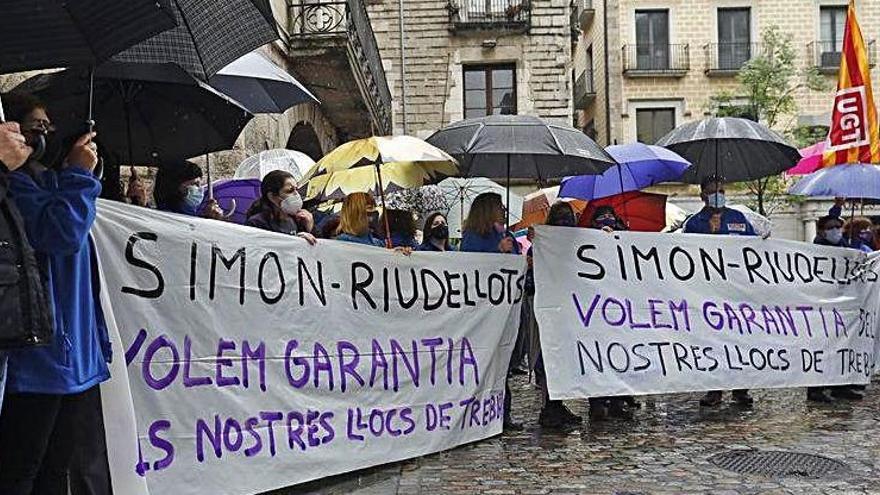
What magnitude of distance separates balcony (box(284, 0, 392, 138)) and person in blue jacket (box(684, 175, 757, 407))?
7.10 metres

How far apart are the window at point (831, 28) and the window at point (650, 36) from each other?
18.3ft

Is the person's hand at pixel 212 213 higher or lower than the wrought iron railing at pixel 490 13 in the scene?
lower

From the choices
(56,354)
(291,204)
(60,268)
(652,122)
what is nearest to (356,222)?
(291,204)

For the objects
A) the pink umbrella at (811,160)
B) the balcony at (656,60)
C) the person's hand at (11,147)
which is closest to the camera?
A: the person's hand at (11,147)

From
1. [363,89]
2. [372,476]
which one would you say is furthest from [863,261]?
[363,89]

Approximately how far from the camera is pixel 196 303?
4.77 meters

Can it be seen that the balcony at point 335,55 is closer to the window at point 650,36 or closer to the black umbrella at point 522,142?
the black umbrella at point 522,142

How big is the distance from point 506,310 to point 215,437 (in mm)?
2641

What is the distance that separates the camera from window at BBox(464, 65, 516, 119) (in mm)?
27562

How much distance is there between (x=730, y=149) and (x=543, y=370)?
10.3ft

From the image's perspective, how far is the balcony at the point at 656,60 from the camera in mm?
35656

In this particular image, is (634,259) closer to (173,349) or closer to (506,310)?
(506,310)

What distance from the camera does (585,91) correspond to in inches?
1580

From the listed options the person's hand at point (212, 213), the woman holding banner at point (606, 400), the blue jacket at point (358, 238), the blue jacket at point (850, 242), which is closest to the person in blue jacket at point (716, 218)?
the woman holding banner at point (606, 400)
